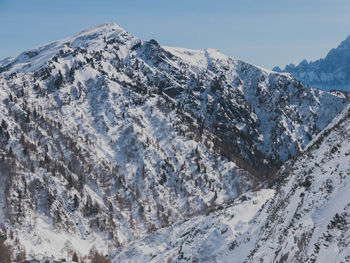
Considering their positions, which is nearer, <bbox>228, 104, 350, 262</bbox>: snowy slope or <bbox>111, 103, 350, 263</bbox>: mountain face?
<bbox>228, 104, 350, 262</bbox>: snowy slope

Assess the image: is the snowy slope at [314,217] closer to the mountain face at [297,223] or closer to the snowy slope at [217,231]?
the mountain face at [297,223]

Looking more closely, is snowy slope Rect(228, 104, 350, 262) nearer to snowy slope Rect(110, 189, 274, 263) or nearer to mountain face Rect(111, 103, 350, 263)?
mountain face Rect(111, 103, 350, 263)

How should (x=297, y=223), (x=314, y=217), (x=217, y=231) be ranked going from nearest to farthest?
(x=314, y=217), (x=297, y=223), (x=217, y=231)

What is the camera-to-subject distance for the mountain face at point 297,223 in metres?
29.1

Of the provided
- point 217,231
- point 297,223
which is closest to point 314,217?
point 297,223

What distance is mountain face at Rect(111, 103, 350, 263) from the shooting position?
2914 cm

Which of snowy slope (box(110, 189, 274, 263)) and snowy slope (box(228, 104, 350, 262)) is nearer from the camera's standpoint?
snowy slope (box(228, 104, 350, 262))

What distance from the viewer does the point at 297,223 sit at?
3581cm

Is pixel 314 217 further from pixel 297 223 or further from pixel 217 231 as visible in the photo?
pixel 217 231

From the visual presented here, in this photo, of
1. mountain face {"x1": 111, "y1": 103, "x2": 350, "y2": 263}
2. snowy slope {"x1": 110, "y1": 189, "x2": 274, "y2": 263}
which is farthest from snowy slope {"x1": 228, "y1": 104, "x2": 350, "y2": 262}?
snowy slope {"x1": 110, "y1": 189, "x2": 274, "y2": 263}

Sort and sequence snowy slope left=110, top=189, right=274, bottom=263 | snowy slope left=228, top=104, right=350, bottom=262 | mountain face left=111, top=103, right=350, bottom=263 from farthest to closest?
1. snowy slope left=110, top=189, right=274, bottom=263
2. mountain face left=111, top=103, right=350, bottom=263
3. snowy slope left=228, top=104, right=350, bottom=262

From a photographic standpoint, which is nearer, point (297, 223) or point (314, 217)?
point (314, 217)

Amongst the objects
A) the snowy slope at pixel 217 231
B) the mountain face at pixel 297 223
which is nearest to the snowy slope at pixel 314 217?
the mountain face at pixel 297 223

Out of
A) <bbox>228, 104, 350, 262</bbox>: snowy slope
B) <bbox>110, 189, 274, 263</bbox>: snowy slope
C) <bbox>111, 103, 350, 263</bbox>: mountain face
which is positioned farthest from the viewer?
<bbox>110, 189, 274, 263</bbox>: snowy slope
